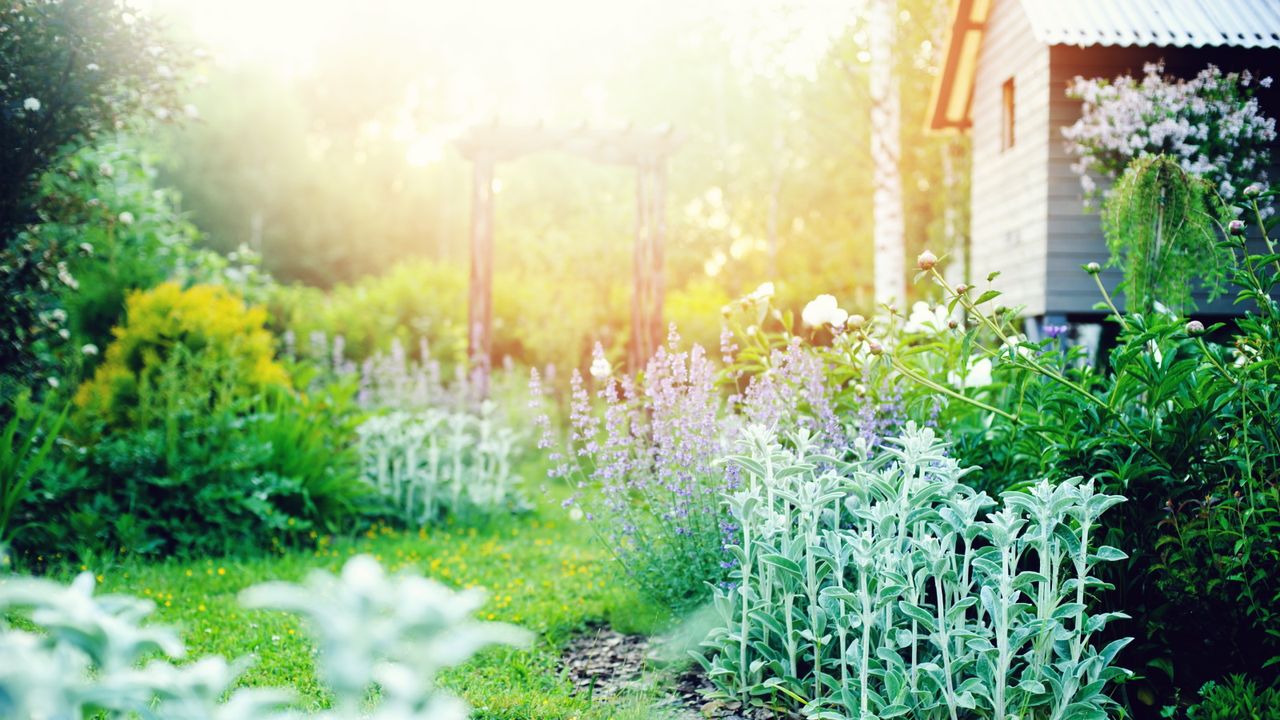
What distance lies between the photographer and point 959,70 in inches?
392

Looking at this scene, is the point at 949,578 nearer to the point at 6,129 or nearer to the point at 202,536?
the point at 202,536

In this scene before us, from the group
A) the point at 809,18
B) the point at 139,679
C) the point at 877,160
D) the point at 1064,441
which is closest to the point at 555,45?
the point at 809,18

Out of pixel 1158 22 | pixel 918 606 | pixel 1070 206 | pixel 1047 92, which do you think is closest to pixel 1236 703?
pixel 918 606

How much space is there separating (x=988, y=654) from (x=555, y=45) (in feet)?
78.5

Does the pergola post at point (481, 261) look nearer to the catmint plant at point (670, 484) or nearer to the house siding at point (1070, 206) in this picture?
the catmint plant at point (670, 484)

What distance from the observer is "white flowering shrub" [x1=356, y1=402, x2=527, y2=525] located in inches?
235

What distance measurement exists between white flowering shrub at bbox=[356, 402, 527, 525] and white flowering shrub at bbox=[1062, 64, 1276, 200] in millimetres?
4277

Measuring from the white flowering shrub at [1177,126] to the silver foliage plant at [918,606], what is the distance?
2683 millimetres

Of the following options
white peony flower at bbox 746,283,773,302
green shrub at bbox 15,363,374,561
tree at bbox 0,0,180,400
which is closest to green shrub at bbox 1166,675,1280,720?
white peony flower at bbox 746,283,773,302

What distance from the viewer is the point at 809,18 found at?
36.1ft

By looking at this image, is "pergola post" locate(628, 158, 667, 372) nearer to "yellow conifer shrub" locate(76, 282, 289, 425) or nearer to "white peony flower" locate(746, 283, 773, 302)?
"yellow conifer shrub" locate(76, 282, 289, 425)

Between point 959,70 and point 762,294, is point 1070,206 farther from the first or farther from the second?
point 762,294

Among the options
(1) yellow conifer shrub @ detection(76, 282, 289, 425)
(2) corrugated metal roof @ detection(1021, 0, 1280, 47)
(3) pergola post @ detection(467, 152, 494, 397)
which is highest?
(2) corrugated metal roof @ detection(1021, 0, 1280, 47)

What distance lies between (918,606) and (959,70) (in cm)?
873
